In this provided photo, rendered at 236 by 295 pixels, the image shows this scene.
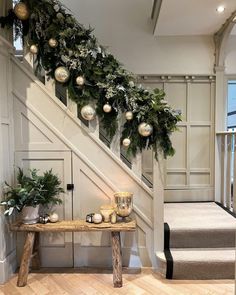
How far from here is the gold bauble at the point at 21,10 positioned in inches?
101

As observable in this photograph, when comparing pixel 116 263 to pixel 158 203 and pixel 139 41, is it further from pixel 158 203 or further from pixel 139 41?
pixel 139 41

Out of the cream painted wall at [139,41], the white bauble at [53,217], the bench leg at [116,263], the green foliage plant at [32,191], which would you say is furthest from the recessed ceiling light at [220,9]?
the white bauble at [53,217]

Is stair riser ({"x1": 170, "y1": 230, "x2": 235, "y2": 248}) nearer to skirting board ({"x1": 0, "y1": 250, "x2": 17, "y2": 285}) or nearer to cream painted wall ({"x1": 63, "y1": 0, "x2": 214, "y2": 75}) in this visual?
skirting board ({"x1": 0, "y1": 250, "x2": 17, "y2": 285})

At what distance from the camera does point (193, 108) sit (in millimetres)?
4031

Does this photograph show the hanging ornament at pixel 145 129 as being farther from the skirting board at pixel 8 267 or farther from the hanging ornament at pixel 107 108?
the skirting board at pixel 8 267

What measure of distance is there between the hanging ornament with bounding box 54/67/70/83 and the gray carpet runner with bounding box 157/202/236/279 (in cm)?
194

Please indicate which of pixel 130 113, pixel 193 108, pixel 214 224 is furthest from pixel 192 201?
pixel 130 113

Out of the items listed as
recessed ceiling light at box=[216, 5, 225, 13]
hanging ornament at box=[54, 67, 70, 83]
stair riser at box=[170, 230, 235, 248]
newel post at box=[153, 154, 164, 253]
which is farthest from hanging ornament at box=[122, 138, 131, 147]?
recessed ceiling light at box=[216, 5, 225, 13]

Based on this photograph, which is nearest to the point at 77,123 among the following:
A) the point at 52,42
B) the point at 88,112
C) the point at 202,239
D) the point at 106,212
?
the point at 88,112

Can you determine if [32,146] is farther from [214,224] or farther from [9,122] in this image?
[214,224]

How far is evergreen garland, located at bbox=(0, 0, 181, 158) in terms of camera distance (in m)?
2.58

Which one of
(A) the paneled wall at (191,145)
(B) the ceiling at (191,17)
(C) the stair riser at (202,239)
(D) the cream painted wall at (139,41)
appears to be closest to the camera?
(C) the stair riser at (202,239)

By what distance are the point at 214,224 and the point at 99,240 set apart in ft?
4.28

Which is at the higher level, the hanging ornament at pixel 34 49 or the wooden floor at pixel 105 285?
the hanging ornament at pixel 34 49
